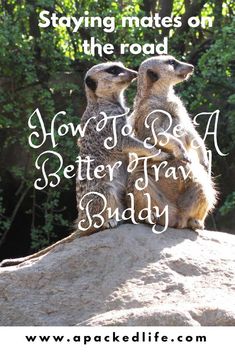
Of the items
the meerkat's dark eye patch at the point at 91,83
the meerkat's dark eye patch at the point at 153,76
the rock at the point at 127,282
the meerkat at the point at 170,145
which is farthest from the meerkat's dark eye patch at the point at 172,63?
the rock at the point at 127,282

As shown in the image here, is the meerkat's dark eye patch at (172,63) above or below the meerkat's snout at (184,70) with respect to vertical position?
above

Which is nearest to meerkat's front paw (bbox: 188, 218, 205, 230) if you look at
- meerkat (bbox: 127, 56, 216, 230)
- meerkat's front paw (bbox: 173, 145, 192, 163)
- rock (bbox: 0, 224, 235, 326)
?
meerkat (bbox: 127, 56, 216, 230)

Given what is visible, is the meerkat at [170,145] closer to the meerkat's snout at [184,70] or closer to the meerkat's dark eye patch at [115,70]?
the meerkat's snout at [184,70]

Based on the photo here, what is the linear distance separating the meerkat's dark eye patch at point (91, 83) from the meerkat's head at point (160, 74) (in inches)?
13.6

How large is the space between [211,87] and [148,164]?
3.86 metres

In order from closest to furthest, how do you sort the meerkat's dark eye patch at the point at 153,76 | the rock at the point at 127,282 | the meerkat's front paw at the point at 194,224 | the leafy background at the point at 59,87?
the rock at the point at 127,282
the meerkat's front paw at the point at 194,224
the meerkat's dark eye patch at the point at 153,76
the leafy background at the point at 59,87

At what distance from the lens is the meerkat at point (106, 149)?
6.60 m

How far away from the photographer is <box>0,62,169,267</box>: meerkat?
6.60 meters

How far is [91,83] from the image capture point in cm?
685

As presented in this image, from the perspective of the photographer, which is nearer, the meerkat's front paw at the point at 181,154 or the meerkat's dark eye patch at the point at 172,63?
the meerkat's front paw at the point at 181,154

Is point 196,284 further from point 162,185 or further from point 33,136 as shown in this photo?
point 33,136

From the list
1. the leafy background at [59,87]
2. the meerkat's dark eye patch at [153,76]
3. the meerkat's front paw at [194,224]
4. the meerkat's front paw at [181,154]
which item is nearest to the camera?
the meerkat's front paw at [181,154]

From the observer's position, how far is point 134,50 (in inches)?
384

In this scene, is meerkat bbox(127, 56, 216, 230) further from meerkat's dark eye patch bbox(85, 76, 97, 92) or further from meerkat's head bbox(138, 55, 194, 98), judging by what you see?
meerkat's dark eye patch bbox(85, 76, 97, 92)
